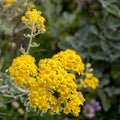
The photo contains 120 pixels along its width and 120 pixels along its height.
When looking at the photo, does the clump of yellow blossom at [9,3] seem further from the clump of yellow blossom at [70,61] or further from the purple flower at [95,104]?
the purple flower at [95,104]

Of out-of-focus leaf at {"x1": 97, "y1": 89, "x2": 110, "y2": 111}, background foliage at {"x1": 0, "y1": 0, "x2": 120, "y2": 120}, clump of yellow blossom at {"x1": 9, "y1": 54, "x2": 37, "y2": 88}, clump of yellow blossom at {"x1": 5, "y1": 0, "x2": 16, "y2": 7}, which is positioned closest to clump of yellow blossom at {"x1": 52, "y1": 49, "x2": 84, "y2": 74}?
clump of yellow blossom at {"x1": 9, "y1": 54, "x2": 37, "y2": 88}

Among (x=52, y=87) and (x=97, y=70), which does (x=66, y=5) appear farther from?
(x=52, y=87)

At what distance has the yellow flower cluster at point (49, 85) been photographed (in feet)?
5.72

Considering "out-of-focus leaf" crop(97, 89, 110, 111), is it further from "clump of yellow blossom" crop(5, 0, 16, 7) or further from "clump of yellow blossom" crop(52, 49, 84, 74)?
"clump of yellow blossom" crop(52, 49, 84, 74)

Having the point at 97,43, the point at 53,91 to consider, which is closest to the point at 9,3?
the point at 97,43

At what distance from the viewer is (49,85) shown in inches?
68.6

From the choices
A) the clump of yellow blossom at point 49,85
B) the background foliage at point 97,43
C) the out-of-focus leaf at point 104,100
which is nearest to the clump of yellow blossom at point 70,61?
the clump of yellow blossom at point 49,85

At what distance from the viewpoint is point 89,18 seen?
3.79m

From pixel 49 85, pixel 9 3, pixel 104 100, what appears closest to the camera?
pixel 49 85

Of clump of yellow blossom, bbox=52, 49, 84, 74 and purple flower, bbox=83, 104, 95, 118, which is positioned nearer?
clump of yellow blossom, bbox=52, 49, 84, 74

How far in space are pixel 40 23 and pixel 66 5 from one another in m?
2.36

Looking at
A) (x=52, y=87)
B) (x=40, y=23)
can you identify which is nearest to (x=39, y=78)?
(x=52, y=87)

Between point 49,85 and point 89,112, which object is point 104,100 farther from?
point 49,85

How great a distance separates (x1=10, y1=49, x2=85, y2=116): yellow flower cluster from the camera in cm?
174
